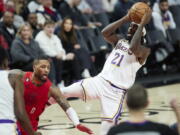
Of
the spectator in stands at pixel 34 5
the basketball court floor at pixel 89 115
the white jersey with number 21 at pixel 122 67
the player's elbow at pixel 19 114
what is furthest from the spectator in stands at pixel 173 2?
the player's elbow at pixel 19 114

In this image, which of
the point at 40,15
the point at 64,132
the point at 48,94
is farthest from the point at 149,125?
the point at 40,15

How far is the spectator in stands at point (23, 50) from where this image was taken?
10.3 metres

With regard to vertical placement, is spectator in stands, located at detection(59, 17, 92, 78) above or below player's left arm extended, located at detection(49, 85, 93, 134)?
below

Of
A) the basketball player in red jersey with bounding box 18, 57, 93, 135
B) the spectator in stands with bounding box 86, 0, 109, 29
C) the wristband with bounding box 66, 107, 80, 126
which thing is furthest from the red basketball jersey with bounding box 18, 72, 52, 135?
the spectator in stands with bounding box 86, 0, 109, 29

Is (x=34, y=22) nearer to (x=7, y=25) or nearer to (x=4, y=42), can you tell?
(x=7, y=25)

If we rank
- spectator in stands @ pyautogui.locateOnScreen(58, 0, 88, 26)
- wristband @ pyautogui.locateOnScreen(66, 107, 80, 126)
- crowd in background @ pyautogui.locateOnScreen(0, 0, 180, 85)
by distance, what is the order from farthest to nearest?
spectator in stands @ pyautogui.locateOnScreen(58, 0, 88, 26) → crowd in background @ pyautogui.locateOnScreen(0, 0, 180, 85) → wristband @ pyautogui.locateOnScreen(66, 107, 80, 126)

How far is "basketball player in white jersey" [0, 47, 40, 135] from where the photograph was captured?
13.4ft

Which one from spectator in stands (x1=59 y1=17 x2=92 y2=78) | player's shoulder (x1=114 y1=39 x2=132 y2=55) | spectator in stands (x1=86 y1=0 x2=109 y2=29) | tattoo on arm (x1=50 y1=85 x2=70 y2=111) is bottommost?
spectator in stands (x1=59 y1=17 x2=92 y2=78)

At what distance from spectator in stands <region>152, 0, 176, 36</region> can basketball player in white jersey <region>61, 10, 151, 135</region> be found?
688cm

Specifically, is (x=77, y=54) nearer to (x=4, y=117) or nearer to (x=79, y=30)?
(x=79, y=30)

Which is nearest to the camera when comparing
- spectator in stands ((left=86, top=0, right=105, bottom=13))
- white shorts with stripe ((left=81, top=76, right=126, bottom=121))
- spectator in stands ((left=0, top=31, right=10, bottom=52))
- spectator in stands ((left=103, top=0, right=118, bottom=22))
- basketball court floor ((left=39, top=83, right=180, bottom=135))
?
white shorts with stripe ((left=81, top=76, right=126, bottom=121))

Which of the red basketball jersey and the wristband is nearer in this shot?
the wristband

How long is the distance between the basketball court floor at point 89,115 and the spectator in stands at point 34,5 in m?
2.63

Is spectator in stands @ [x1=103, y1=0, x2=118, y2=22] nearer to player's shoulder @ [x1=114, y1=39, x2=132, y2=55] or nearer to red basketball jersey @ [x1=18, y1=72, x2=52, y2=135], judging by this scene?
player's shoulder @ [x1=114, y1=39, x2=132, y2=55]
